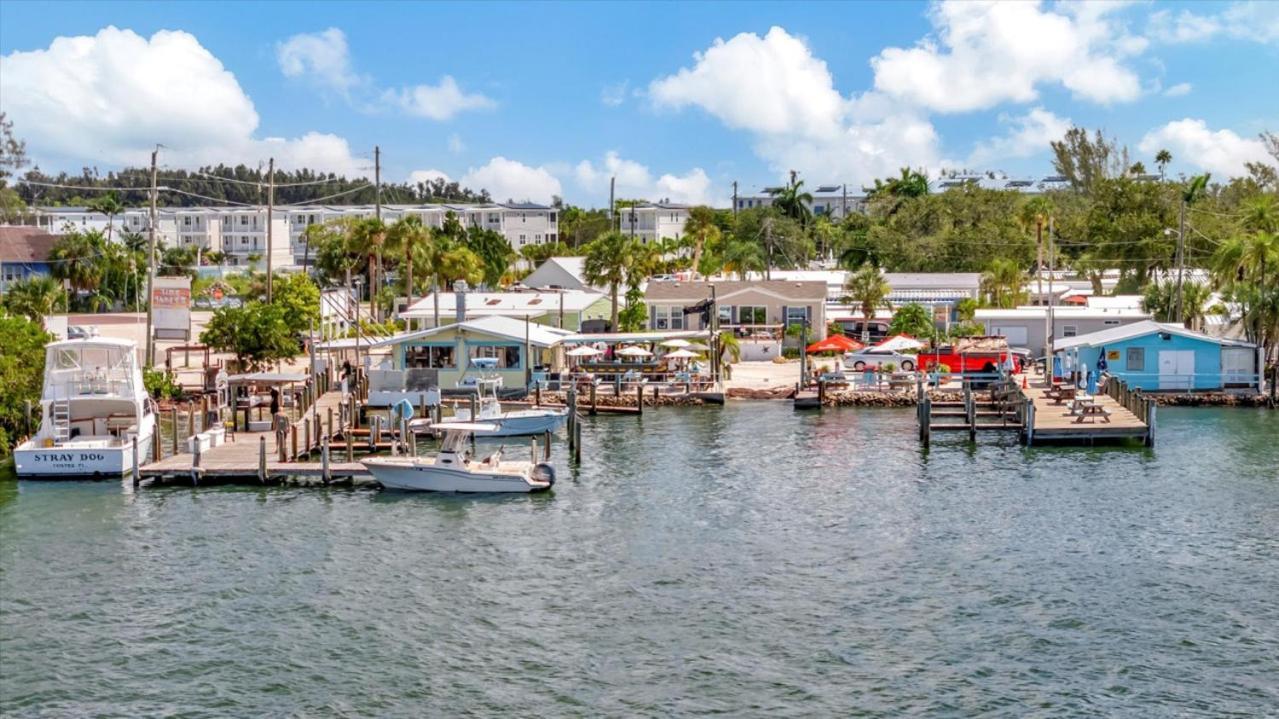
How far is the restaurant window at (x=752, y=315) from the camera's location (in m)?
91.6

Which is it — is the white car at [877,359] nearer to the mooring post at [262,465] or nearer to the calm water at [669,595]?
the calm water at [669,595]

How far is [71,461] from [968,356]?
43248 millimetres

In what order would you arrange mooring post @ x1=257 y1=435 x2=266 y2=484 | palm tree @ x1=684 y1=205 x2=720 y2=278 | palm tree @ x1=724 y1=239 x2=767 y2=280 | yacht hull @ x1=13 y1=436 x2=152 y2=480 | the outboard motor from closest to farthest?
the outboard motor < mooring post @ x1=257 y1=435 x2=266 y2=484 < yacht hull @ x1=13 y1=436 x2=152 y2=480 < palm tree @ x1=684 y1=205 x2=720 y2=278 < palm tree @ x1=724 y1=239 x2=767 y2=280

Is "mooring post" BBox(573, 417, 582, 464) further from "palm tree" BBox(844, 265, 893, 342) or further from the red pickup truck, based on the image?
"palm tree" BBox(844, 265, 893, 342)

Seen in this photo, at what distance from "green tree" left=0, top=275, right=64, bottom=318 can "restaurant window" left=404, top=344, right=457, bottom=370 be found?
85.5 ft

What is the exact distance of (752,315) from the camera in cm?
9188

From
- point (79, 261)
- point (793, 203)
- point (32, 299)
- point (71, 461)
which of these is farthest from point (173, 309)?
point (793, 203)

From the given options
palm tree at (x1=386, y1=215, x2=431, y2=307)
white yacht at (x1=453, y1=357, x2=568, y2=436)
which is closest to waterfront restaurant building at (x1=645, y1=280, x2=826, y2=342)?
palm tree at (x1=386, y1=215, x2=431, y2=307)

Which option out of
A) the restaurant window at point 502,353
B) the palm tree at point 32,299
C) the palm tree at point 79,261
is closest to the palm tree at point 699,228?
the restaurant window at point 502,353

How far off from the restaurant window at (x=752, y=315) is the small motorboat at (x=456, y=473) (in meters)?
46.2

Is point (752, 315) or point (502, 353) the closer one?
point (502, 353)

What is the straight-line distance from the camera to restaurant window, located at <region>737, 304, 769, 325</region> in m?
91.6

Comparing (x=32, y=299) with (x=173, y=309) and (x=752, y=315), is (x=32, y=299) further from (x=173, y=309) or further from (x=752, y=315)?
(x=752, y=315)

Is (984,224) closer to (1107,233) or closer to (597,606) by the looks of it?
(1107,233)
